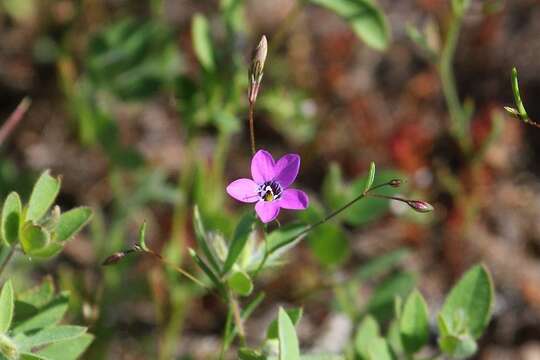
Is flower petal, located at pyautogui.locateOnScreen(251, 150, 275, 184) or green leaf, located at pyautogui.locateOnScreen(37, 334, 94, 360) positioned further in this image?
green leaf, located at pyautogui.locateOnScreen(37, 334, 94, 360)

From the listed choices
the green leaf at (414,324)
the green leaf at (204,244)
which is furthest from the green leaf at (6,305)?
the green leaf at (414,324)

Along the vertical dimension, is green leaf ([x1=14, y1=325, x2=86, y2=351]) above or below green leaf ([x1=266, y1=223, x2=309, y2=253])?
below

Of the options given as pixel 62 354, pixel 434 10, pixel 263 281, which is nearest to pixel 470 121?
pixel 434 10

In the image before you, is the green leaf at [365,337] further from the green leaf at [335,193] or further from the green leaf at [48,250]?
the green leaf at [48,250]

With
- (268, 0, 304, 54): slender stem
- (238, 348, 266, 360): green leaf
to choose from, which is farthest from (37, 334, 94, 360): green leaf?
(268, 0, 304, 54): slender stem

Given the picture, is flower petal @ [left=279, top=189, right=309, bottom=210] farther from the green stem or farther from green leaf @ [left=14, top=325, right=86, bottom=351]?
the green stem

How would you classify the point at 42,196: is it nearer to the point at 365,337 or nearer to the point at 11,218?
the point at 11,218

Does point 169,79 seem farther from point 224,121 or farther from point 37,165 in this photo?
point 37,165
